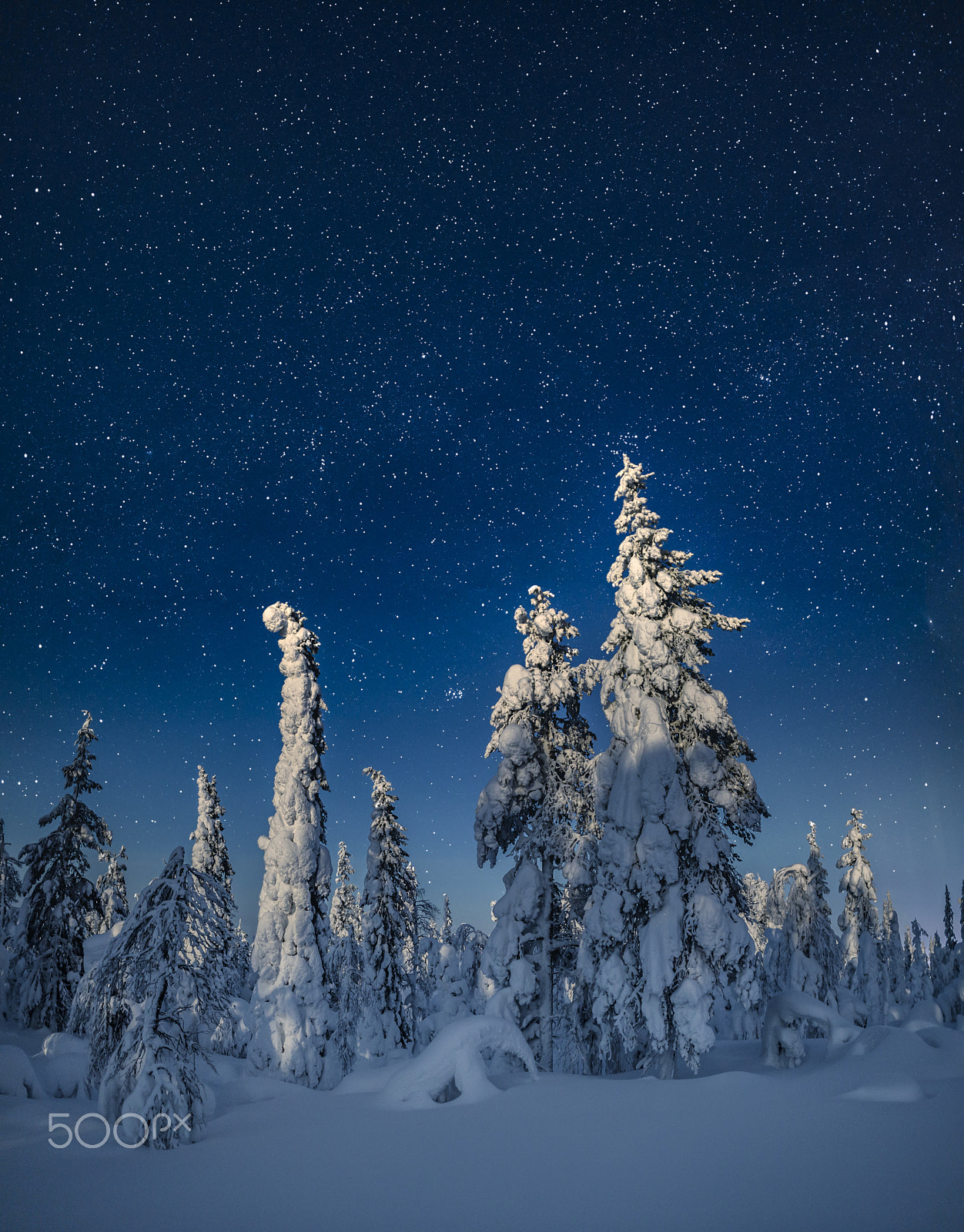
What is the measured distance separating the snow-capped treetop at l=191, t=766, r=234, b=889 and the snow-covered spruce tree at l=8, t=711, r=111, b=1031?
31.1 feet

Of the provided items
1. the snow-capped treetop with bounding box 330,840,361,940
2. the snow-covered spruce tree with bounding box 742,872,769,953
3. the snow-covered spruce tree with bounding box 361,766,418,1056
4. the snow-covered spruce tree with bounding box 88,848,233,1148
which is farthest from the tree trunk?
the snow-capped treetop with bounding box 330,840,361,940

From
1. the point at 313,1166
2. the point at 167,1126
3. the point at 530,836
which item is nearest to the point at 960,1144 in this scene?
the point at 313,1166

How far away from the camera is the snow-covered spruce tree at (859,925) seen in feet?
111

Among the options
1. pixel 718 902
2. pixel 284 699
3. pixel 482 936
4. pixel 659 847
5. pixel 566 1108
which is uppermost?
pixel 284 699

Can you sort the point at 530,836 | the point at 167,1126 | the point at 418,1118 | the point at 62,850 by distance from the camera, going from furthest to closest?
the point at 62,850
the point at 530,836
the point at 418,1118
the point at 167,1126

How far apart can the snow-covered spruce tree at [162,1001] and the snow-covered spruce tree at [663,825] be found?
8072 millimetres

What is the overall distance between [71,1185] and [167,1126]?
4.02 ft

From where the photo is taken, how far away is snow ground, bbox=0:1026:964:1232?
17.6 ft

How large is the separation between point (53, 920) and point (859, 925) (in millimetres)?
40322

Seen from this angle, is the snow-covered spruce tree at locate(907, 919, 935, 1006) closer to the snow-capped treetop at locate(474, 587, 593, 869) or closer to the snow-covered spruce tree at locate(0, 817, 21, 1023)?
the snow-capped treetop at locate(474, 587, 593, 869)

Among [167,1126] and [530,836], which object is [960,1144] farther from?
[530,836]

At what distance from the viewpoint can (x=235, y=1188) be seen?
5902 millimetres

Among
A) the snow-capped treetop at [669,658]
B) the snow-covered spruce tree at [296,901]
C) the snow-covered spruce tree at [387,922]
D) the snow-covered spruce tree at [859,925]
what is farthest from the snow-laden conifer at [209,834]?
the snow-covered spruce tree at [859,925]

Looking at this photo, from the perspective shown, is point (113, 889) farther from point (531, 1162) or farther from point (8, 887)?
point (531, 1162)
